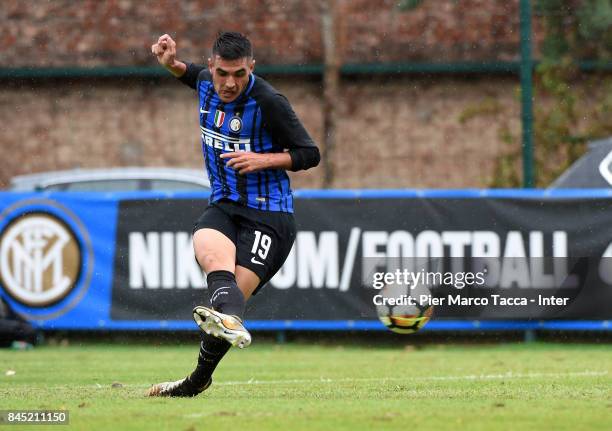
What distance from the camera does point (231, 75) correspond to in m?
7.18

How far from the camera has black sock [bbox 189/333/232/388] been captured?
7090 mm

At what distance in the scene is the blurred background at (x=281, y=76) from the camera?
21.4 m

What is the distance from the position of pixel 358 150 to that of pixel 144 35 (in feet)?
13.8

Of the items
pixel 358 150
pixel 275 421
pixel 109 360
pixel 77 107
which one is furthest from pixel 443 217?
pixel 77 107

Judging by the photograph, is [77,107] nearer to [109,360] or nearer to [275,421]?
[109,360]

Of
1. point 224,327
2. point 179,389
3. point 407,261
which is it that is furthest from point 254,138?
point 407,261

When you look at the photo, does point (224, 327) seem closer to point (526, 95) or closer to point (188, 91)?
point (526, 95)

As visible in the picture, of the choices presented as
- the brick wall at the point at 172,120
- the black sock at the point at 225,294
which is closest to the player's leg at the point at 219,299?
the black sock at the point at 225,294

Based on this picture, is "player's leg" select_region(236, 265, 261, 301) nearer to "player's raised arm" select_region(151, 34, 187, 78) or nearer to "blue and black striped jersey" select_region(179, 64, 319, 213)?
"blue and black striped jersey" select_region(179, 64, 319, 213)

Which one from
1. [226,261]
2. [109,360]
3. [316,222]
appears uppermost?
[226,261]

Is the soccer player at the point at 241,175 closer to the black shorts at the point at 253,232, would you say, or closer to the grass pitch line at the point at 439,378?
the black shorts at the point at 253,232

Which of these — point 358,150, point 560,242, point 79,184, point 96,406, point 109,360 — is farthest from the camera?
point 358,150

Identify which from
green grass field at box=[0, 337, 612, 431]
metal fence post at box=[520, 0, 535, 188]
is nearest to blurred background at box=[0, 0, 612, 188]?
metal fence post at box=[520, 0, 535, 188]

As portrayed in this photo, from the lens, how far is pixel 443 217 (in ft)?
40.3
